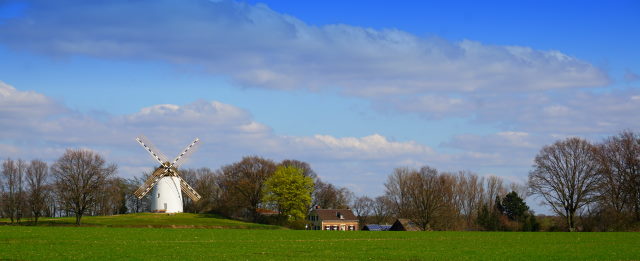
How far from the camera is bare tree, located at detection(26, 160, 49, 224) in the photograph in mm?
92188

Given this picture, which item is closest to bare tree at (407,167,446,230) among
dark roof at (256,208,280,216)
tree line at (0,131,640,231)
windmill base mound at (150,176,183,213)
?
tree line at (0,131,640,231)

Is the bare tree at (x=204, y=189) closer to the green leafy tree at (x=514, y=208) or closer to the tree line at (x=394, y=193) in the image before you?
the tree line at (x=394, y=193)

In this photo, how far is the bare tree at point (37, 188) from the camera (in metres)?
92.2

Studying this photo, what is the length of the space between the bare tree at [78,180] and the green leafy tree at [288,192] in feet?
88.7

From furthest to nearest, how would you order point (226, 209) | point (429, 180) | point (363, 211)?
point (363, 211) → point (226, 209) → point (429, 180)

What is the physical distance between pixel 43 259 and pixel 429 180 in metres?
80.7

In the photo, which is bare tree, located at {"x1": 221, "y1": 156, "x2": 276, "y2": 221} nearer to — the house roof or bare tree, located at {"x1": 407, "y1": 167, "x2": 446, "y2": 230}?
the house roof

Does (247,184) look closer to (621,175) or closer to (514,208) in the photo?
(514,208)

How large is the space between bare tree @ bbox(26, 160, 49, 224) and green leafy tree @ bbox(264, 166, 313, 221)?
33.4 meters

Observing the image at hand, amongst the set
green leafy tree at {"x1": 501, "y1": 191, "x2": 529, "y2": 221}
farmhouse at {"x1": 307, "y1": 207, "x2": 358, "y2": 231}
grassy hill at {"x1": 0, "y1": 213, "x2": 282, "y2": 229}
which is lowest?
farmhouse at {"x1": 307, "y1": 207, "x2": 358, "y2": 231}

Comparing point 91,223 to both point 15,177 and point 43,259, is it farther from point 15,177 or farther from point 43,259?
point 43,259

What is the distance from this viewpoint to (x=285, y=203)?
108938 mm

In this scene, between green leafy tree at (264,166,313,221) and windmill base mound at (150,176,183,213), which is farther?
windmill base mound at (150,176,183,213)

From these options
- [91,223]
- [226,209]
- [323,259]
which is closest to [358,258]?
[323,259]
